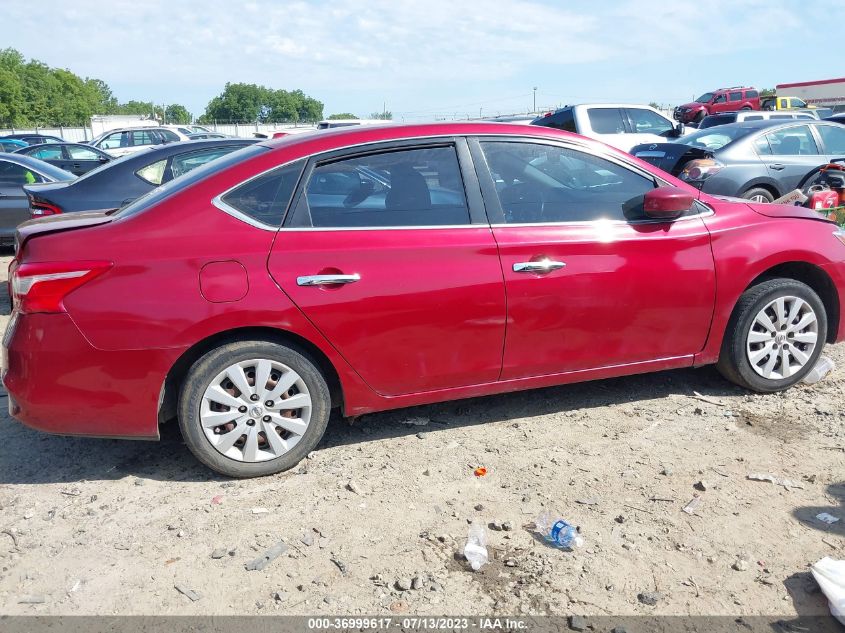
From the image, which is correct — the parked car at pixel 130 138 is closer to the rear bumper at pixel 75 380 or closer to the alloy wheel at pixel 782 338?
the rear bumper at pixel 75 380

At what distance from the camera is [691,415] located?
422 centimetres

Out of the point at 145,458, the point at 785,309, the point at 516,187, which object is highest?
the point at 516,187

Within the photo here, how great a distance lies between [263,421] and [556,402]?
187cm

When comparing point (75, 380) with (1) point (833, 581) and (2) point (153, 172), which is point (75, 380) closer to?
(1) point (833, 581)

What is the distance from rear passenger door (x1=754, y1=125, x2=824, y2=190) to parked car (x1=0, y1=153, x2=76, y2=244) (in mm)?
9113

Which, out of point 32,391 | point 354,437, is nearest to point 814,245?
point 354,437

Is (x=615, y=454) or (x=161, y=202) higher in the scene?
(x=161, y=202)

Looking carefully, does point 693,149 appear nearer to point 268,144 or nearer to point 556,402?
point 556,402

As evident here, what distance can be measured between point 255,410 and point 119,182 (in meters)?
4.03

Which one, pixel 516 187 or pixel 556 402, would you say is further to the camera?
pixel 556 402

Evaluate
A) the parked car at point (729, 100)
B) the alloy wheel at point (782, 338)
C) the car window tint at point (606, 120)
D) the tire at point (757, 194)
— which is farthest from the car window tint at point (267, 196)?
the parked car at point (729, 100)

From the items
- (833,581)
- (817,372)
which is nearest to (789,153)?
(817,372)

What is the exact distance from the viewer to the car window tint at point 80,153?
18.5m

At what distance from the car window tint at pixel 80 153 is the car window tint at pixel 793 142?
631 inches
